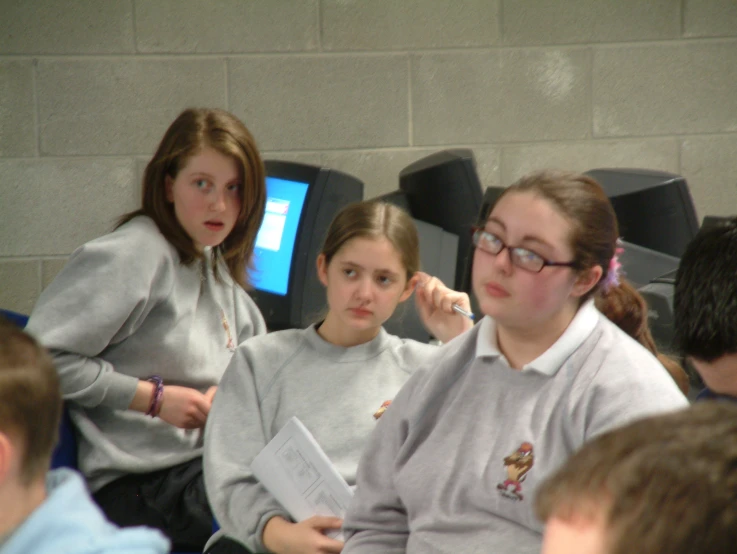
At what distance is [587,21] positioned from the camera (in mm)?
3344

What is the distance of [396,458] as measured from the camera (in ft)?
4.69

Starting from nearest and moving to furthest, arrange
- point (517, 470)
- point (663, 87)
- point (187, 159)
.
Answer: point (517, 470) → point (187, 159) → point (663, 87)

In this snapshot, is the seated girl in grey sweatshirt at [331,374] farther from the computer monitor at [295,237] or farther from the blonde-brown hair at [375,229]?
the computer monitor at [295,237]

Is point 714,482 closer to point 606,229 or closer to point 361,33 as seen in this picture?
point 606,229

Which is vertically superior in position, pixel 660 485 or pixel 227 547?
pixel 660 485

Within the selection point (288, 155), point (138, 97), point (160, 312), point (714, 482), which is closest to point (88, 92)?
point (138, 97)

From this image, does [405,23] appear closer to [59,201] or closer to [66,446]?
[59,201]

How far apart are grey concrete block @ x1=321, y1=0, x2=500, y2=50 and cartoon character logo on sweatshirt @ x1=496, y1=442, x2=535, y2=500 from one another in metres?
2.29

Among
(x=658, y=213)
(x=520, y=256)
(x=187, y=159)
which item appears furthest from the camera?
(x=658, y=213)

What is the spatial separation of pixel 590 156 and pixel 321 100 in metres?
1.01

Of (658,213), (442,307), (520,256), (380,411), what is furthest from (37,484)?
(658,213)

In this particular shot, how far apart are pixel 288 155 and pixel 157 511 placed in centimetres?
170

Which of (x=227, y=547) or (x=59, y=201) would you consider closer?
(x=227, y=547)

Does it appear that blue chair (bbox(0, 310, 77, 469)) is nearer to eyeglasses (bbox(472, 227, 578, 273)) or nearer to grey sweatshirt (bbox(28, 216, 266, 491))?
grey sweatshirt (bbox(28, 216, 266, 491))
